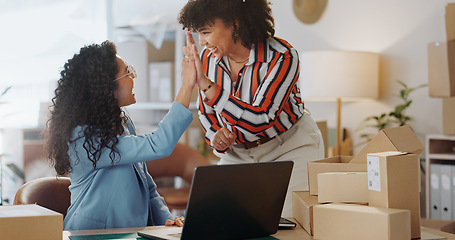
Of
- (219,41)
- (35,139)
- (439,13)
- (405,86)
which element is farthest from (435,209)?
(35,139)

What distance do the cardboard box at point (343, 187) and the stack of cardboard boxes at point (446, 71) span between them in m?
1.89

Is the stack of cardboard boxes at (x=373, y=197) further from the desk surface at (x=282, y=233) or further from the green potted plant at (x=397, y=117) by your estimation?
the green potted plant at (x=397, y=117)

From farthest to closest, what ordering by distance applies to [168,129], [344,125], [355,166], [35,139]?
[35,139] < [344,125] < [168,129] < [355,166]

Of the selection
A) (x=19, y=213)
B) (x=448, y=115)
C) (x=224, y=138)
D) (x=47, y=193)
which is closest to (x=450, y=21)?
(x=448, y=115)

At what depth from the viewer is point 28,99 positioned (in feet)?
14.7

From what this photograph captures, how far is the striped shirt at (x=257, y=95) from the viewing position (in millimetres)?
1906

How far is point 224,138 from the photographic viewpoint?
1973 millimetres

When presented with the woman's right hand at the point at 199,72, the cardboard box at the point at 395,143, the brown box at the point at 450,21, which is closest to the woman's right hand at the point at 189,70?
the woman's right hand at the point at 199,72

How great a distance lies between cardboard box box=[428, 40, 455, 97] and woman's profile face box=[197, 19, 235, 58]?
1.61 m

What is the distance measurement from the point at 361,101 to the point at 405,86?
0.46 metres

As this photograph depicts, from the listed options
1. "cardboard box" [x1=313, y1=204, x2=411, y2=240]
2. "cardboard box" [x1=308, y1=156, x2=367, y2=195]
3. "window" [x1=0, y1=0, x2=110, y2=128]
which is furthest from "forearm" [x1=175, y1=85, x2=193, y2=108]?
"window" [x1=0, y1=0, x2=110, y2=128]

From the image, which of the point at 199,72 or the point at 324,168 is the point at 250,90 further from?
the point at 324,168

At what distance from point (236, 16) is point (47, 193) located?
89 centimetres

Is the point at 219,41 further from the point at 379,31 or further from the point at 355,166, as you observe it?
the point at 379,31
